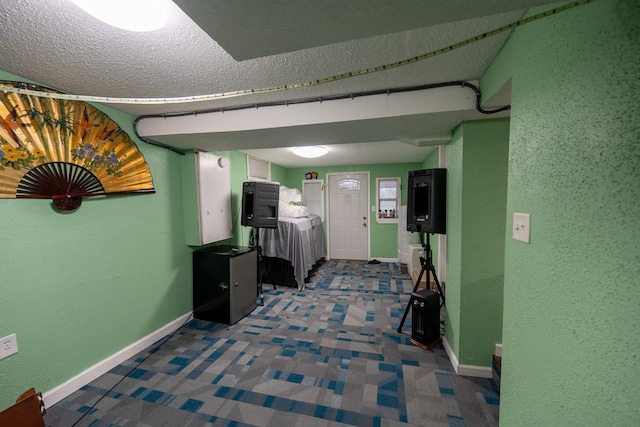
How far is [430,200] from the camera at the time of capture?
2104 mm

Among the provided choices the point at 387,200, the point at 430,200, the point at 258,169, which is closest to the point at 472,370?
the point at 430,200

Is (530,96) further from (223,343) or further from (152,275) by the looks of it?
(152,275)

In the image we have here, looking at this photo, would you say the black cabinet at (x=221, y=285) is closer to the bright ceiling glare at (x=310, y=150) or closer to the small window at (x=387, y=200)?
the bright ceiling glare at (x=310, y=150)

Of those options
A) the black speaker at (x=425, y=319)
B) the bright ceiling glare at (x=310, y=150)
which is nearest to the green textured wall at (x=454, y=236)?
the black speaker at (x=425, y=319)

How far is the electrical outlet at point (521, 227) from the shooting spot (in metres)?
0.95

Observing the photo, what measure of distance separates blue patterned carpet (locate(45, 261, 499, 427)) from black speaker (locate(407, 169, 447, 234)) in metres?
1.13

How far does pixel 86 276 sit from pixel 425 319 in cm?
278

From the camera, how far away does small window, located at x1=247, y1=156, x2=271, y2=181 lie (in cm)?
401

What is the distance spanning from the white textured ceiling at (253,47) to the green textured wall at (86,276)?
1.86ft

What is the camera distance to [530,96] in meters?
0.93

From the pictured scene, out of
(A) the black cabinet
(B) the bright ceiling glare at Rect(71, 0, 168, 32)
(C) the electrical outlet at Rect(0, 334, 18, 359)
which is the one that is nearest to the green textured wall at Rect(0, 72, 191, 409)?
(C) the electrical outlet at Rect(0, 334, 18, 359)

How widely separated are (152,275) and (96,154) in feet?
3.80

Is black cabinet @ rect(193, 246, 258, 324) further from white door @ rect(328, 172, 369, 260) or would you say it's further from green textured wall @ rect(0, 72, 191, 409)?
white door @ rect(328, 172, 369, 260)

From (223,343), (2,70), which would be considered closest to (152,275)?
(223,343)
